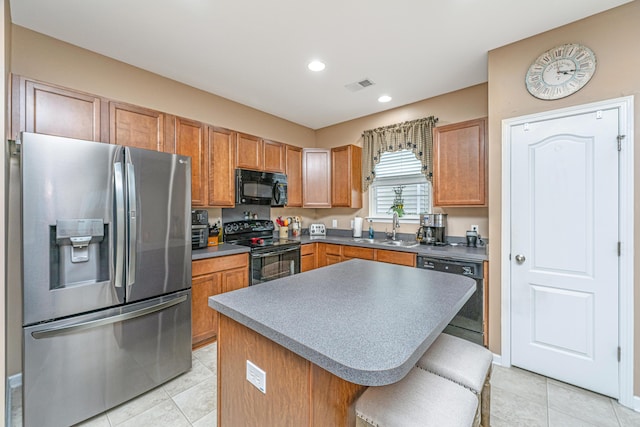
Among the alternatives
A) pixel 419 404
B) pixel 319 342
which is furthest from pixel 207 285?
pixel 419 404

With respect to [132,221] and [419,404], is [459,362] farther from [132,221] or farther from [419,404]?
[132,221]

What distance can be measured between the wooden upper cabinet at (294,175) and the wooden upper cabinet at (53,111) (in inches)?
84.5

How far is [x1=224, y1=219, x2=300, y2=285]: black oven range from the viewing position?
303 centimetres

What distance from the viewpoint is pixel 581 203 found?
6.68ft

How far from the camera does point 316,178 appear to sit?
13.7 feet

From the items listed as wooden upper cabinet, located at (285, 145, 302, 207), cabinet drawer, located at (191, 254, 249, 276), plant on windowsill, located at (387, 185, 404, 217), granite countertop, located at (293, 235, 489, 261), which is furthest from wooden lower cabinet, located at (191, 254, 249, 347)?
plant on windowsill, located at (387, 185, 404, 217)

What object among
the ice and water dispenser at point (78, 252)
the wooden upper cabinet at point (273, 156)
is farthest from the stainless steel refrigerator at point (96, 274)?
the wooden upper cabinet at point (273, 156)

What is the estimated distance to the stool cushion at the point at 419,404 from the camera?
911 millimetres

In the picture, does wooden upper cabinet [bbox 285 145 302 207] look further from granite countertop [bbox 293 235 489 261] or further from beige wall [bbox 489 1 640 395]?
beige wall [bbox 489 1 640 395]

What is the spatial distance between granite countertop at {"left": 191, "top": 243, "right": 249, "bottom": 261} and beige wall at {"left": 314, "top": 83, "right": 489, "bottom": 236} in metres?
1.92

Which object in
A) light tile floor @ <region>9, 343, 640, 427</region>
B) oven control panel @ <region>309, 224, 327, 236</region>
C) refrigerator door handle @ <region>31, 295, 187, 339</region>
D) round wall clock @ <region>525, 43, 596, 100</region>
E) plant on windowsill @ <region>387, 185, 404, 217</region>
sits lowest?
light tile floor @ <region>9, 343, 640, 427</region>

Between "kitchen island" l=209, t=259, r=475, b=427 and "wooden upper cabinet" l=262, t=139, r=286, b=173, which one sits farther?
"wooden upper cabinet" l=262, t=139, r=286, b=173

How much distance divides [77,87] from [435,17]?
3.00 meters

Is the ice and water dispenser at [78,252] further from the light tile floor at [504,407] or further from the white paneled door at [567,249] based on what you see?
the white paneled door at [567,249]
